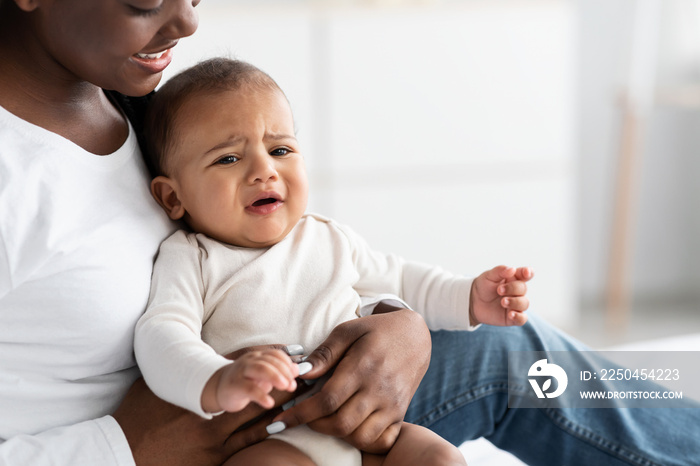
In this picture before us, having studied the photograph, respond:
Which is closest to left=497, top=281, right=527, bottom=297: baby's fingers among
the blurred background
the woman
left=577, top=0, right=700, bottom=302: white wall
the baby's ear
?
the woman

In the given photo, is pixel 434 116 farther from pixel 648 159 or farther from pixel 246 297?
pixel 246 297

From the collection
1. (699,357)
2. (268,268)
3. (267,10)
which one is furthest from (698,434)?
(267,10)

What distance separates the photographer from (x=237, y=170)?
1063 mm

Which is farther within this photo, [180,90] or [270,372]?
[180,90]

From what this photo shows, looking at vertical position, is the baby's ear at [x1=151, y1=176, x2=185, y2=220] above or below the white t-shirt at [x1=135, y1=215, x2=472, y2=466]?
above

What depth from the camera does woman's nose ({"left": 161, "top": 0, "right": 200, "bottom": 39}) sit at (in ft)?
3.06

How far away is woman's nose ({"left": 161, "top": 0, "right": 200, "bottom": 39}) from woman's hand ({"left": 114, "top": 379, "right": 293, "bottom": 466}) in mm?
450

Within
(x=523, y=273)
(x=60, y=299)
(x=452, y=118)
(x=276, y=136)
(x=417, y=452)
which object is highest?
(x=276, y=136)

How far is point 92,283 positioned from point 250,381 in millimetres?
270

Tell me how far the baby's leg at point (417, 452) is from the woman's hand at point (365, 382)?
1 centimetres

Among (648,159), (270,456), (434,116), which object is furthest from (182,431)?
(648,159)

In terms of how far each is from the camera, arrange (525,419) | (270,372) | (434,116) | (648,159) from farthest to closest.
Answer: (648,159)
(434,116)
(525,419)
(270,372)

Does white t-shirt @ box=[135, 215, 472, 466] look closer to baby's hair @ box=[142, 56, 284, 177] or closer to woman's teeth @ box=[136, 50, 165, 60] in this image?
baby's hair @ box=[142, 56, 284, 177]

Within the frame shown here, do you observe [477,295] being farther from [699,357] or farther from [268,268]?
[699,357]
